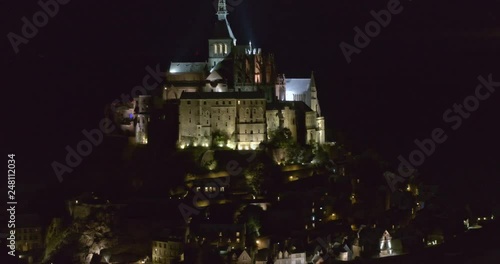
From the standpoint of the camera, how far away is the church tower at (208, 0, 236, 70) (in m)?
51.8

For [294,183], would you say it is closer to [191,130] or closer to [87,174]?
[191,130]

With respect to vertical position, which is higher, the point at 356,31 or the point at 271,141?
the point at 356,31

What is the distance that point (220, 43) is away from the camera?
5181cm

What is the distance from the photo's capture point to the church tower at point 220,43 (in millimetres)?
51750

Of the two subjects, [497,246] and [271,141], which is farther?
[271,141]

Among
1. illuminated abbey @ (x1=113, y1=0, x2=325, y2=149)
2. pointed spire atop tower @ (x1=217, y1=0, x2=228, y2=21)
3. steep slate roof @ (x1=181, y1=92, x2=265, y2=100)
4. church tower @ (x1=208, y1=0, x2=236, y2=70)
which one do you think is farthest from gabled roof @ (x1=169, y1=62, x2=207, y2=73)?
steep slate roof @ (x1=181, y1=92, x2=265, y2=100)

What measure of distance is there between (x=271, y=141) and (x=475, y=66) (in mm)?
33591

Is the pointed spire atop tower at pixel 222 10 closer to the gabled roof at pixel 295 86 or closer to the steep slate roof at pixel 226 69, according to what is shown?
the steep slate roof at pixel 226 69

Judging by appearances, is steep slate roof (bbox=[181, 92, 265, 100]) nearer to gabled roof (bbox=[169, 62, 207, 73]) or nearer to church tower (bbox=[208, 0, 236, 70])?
gabled roof (bbox=[169, 62, 207, 73])

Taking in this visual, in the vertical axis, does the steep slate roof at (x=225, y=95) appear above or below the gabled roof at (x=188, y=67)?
below

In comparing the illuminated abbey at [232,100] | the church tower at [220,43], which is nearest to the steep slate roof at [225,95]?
the illuminated abbey at [232,100]

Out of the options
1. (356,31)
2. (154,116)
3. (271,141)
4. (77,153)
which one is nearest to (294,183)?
(271,141)

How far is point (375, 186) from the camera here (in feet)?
139

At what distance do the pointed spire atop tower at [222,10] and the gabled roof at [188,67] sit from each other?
11.5ft
